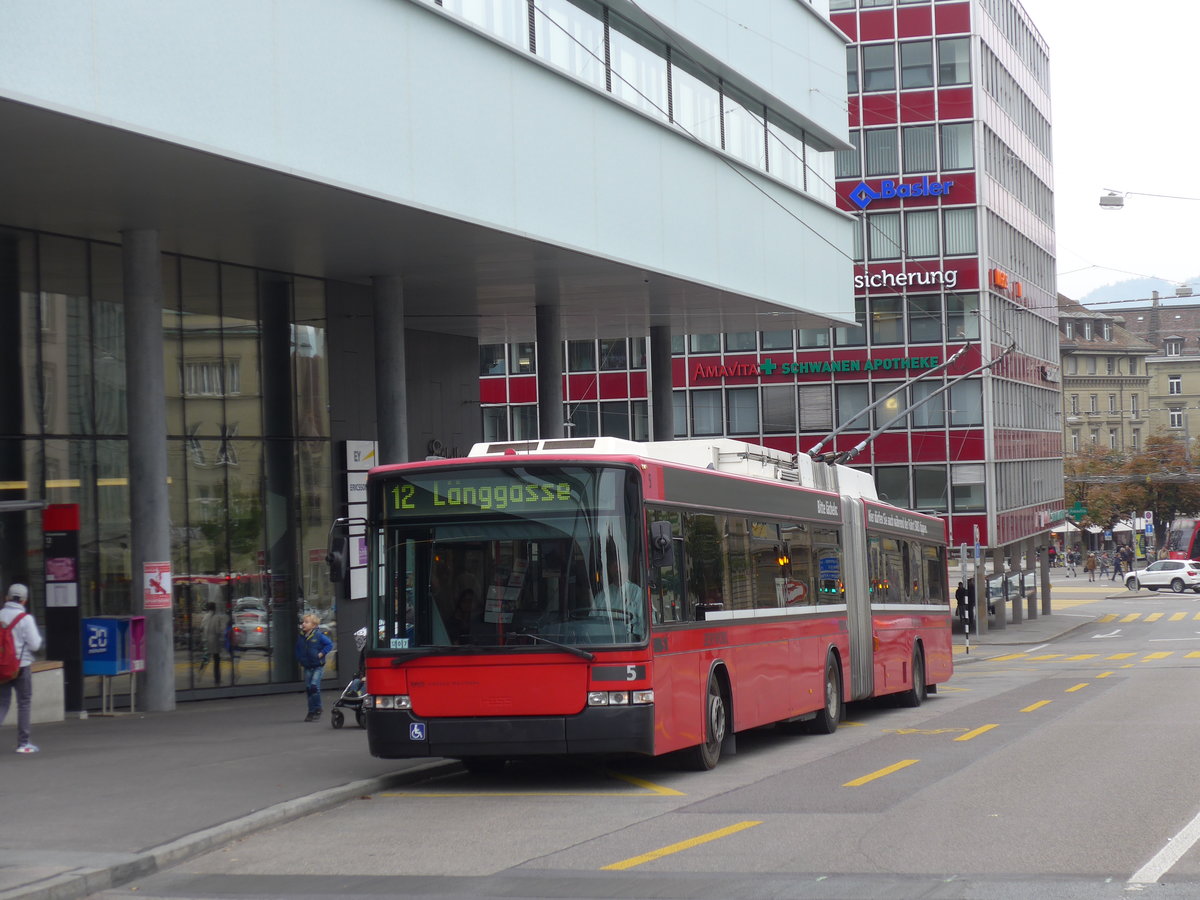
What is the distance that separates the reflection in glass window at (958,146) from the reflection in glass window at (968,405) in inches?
315

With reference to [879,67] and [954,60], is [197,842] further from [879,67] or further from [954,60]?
[879,67]

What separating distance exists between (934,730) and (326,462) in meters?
12.0

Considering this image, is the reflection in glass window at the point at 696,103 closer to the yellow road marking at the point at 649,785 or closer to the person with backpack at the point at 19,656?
the person with backpack at the point at 19,656

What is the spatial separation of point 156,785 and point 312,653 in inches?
238

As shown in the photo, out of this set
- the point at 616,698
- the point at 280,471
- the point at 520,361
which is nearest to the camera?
the point at 616,698

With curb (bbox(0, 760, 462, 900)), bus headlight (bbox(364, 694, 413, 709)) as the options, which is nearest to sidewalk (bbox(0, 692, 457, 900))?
curb (bbox(0, 760, 462, 900))

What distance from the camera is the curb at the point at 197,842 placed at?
356 inches

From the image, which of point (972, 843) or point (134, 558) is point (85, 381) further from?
point (972, 843)

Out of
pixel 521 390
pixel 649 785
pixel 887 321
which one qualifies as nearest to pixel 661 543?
pixel 649 785

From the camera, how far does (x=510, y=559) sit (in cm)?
1352

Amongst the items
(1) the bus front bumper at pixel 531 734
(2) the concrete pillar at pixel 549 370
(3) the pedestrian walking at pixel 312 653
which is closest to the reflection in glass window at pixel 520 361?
(2) the concrete pillar at pixel 549 370

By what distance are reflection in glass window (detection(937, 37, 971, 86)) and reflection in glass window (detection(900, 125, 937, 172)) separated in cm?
188

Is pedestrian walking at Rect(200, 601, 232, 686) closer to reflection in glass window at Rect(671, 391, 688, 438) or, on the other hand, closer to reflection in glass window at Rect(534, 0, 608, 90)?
reflection in glass window at Rect(534, 0, 608, 90)

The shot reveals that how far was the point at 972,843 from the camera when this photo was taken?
32.9 ft
